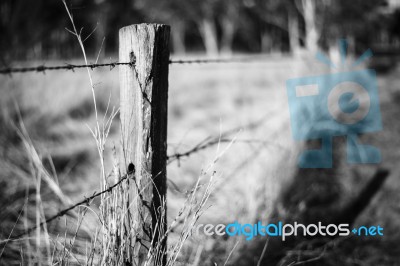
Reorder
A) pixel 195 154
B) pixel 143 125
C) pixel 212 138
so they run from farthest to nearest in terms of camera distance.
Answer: pixel 212 138, pixel 195 154, pixel 143 125

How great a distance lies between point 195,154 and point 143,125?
263 cm

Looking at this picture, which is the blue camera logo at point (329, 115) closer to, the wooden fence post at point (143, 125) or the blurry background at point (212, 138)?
the blurry background at point (212, 138)

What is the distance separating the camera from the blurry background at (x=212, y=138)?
225 centimetres

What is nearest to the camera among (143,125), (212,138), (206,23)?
(143,125)

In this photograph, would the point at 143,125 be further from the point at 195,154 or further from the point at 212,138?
the point at 212,138

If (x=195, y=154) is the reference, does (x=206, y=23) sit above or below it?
above

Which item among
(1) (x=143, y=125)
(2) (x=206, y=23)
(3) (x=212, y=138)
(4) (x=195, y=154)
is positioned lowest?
(4) (x=195, y=154)

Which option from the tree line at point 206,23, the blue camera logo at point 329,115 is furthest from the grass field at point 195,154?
the tree line at point 206,23

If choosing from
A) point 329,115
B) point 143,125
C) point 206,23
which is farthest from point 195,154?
point 206,23

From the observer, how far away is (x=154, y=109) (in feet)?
4.33

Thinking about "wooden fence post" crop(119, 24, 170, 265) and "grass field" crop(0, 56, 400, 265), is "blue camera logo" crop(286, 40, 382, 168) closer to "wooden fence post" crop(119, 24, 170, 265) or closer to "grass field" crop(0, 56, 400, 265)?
"grass field" crop(0, 56, 400, 265)

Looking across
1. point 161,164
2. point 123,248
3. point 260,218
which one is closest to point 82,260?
point 123,248

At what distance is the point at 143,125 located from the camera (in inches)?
51.3

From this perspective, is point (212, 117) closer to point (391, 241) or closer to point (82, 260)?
point (391, 241)
